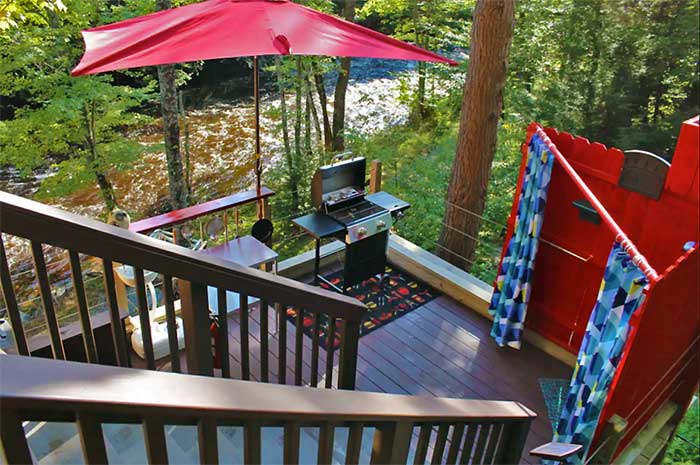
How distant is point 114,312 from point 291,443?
79cm

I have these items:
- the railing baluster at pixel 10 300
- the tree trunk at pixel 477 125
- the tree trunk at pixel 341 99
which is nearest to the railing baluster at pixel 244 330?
the railing baluster at pixel 10 300

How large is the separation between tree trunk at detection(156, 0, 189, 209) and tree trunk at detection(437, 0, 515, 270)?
417 cm

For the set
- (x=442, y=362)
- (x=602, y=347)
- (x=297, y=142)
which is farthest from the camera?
(x=297, y=142)

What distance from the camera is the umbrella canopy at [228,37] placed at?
3146 millimetres

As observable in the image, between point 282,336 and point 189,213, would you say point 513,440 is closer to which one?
point 282,336

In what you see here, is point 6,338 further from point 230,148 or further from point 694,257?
point 230,148

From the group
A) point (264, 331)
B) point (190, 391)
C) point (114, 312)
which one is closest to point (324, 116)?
point (264, 331)

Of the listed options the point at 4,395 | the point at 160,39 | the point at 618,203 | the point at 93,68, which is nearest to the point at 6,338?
the point at 93,68

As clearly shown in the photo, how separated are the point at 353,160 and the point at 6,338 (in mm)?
2792

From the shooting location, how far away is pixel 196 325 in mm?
1790

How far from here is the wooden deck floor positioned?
12.7 feet

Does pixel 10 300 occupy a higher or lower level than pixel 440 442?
higher

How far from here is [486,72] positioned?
5.20 metres

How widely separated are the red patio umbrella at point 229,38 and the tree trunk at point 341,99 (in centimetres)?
757
